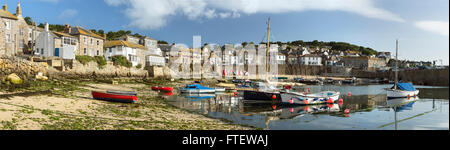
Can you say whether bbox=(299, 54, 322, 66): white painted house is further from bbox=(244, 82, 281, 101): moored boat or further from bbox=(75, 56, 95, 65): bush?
bbox=(244, 82, 281, 101): moored boat

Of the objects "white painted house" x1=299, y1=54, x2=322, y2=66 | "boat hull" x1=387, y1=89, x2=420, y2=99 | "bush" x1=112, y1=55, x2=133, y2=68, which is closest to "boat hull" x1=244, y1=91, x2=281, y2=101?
"boat hull" x1=387, y1=89, x2=420, y2=99

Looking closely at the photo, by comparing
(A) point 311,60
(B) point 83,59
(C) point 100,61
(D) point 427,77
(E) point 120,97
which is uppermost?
(A) point 311,60

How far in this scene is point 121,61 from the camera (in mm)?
58344

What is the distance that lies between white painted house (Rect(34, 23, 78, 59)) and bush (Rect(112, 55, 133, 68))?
30.8 ft

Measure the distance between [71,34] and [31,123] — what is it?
164 ft

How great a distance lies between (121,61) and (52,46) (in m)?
13.6

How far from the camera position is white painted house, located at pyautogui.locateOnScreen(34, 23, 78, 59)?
158 ft

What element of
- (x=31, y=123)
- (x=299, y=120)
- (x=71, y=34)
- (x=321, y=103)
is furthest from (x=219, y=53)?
(x=31, y=123)

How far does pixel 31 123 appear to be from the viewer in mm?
11180

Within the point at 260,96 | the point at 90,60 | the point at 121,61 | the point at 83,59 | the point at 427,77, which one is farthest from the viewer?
the point at 427,77

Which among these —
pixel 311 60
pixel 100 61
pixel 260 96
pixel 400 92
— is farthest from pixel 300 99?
pixel 311 60

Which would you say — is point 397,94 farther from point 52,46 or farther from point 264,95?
point 52,46
